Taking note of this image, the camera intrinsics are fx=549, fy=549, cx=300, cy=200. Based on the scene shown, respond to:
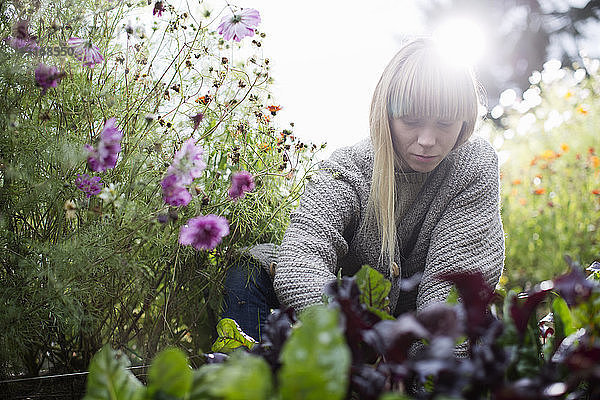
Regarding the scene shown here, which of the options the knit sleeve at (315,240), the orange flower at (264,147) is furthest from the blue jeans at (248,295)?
the orange flower at (264,147)

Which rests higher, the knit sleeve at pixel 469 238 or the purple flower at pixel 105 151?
the purple flower at pixel 105 151

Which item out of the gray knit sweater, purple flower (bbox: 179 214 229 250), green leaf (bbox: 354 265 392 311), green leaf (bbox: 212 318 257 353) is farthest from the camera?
the gray knit sweater

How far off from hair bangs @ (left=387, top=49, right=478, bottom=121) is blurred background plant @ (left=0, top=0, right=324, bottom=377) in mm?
239

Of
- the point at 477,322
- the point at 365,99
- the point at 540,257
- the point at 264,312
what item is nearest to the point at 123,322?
the point at 264,312

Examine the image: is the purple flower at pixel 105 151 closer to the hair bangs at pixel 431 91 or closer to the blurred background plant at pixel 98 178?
the blurred background plant at pixel 98 178

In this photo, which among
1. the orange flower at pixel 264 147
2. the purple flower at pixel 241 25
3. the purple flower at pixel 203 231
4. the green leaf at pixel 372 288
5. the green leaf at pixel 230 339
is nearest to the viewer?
the green leaf at pixel 372 288

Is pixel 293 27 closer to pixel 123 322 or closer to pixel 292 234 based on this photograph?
pixel 292 234

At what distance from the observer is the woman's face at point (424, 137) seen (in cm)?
126

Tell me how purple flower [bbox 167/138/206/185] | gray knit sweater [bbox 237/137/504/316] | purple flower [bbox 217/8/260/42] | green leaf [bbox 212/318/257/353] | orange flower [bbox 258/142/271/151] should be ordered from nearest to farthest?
1. green leaf [bbox 212/318/257/353]
2. purple flower [bbox 167/138/206/185]
3. purple flower [bbox 217/8/260/42]
4. gray knit sweater [bbox 237/137/504/316]
5. orange flower [bbox 258/142/271/151]

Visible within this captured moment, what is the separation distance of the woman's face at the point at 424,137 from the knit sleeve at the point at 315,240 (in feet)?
0.59

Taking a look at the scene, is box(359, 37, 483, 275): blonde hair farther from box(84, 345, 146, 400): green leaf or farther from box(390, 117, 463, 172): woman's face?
box(84, 345, 146, 400): green leaf

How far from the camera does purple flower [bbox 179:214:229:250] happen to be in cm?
93

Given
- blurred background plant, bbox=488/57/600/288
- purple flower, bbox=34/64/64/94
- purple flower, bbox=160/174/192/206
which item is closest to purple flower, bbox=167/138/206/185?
purple flower, bbox=160/174/192/206

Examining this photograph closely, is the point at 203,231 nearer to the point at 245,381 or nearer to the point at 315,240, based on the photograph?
the point at 315,240
